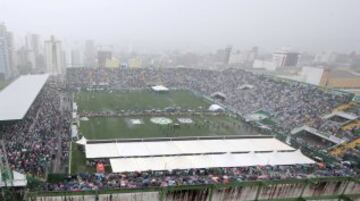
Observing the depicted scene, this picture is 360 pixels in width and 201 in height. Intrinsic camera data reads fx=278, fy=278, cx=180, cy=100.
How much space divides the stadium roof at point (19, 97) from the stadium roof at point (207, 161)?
11479 mm

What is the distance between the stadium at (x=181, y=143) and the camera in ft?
60.8

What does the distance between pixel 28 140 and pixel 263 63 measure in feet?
341

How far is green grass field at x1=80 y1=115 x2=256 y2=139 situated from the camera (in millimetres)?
32625

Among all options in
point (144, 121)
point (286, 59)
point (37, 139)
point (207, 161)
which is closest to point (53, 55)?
point (144, 121)

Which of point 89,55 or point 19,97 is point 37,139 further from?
point 89,55

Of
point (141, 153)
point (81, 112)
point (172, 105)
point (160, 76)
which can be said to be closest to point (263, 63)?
point (160, 76)

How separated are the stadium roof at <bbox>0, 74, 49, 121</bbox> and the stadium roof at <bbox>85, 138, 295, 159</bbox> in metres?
7.93

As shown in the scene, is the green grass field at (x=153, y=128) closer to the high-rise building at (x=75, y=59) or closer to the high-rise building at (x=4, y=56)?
the high-rise building at (x=4, y=56)

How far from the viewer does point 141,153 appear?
25.5 metres

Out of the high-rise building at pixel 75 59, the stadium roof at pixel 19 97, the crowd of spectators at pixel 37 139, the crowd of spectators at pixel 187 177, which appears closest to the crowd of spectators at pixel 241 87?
the crowd of spectators at pixel 187 177

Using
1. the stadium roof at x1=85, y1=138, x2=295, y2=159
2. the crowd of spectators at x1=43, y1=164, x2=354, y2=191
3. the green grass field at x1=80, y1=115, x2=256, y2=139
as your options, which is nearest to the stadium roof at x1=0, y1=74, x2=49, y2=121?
the green grass field at x1=80, y1=115, x2=256, y2=139

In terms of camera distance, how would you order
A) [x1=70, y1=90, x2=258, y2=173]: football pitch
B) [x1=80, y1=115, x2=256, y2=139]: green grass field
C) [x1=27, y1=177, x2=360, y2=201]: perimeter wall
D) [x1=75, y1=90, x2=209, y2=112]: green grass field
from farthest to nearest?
[x1=75, y1=90, x2=209, y2=112]: green grass field → [x1=80, y1=115, x2=256, y2=139]: green grass field → [x1=70, y1=90, x2=258, y2=173]: football pitch → [x1=27, y1=177, x2=360, y2=201]: perimeter wall

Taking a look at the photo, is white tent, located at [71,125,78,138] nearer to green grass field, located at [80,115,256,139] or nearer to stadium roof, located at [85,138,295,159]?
green grass field, located at [80,115,256,139]

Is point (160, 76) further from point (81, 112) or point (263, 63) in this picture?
point (263, 63)
